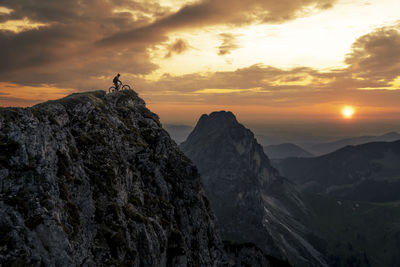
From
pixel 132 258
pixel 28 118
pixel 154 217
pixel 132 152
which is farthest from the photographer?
pixel 132 152

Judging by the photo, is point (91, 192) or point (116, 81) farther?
point (116, 81)

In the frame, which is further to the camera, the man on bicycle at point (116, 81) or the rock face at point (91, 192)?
the man on bicycle at point (116, 81)

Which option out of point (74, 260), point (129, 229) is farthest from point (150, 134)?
point (74, 260)

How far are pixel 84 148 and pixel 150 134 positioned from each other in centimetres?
2671

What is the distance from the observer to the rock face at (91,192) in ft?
94.5

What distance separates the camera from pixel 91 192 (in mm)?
40969

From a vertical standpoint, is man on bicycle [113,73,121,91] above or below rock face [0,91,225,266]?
above

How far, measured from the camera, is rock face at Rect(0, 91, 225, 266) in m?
28.8

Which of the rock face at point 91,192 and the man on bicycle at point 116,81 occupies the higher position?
the man on bicycle at point 116,81

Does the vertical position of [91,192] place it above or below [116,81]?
below

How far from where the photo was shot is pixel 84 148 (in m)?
46.6

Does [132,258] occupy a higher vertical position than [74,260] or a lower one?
lower

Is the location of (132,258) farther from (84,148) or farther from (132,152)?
(132,152)

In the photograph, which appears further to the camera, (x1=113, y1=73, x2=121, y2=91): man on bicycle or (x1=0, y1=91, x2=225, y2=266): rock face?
(x1=113, y1=73, x2=121, y2=91): man on bicycle
